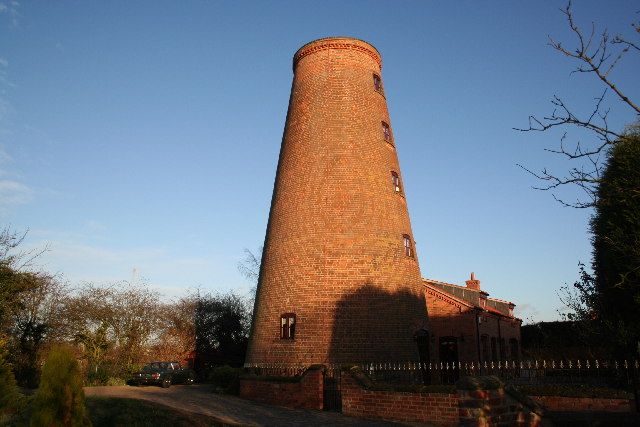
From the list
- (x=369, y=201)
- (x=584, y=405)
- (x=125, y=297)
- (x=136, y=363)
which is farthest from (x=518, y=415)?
(x=125, y=297)

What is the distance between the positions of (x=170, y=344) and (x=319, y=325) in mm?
18992

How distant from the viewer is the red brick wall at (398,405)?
1108 cm

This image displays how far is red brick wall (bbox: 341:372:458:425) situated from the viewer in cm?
1108

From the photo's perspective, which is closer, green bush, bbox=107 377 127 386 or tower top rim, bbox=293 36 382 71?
tower top rim, bbox=293 36 382 71

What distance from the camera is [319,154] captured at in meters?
17.9

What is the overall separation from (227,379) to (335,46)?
14225 mm

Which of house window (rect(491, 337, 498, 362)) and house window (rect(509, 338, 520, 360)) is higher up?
house window (rect(509, 338, 520, 360))

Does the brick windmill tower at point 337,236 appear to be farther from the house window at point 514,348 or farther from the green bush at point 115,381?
the house window at point 514,348

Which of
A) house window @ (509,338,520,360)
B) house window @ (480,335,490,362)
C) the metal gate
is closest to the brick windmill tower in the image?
the metal gate

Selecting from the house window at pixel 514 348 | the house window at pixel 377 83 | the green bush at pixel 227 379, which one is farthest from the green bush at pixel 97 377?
the house window at pixel 514 348

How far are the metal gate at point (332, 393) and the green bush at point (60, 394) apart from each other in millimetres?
8581

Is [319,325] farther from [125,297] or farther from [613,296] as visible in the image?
[125,297]

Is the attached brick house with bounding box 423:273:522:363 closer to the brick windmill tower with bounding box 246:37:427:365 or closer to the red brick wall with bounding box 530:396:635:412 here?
the brick windmill tower with bounding box 246:37:427:365

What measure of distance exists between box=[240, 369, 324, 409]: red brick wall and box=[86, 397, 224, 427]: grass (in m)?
3.68
